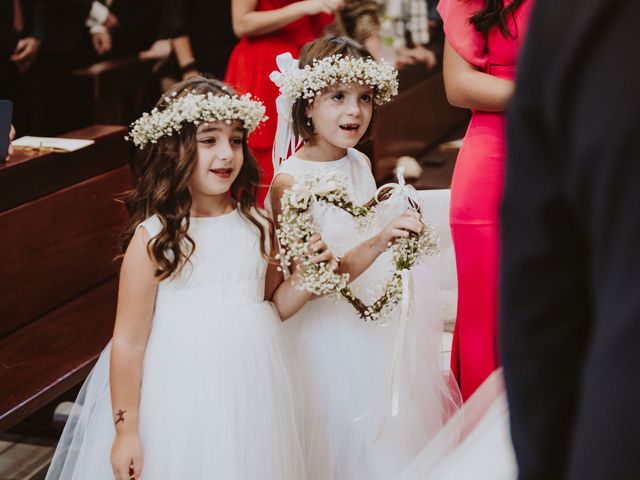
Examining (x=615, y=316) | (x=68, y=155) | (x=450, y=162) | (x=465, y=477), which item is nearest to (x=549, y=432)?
(x=615, y=316)

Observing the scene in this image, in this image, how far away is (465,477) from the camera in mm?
1514

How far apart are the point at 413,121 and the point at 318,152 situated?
4045mm

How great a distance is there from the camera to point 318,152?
2693 mm

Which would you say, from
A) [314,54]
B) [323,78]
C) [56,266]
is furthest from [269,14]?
[56,266]

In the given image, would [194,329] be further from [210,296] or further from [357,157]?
[357,157]

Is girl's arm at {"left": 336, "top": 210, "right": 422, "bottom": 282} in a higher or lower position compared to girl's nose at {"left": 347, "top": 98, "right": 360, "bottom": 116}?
lower

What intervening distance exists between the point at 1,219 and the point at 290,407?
1.30 metres

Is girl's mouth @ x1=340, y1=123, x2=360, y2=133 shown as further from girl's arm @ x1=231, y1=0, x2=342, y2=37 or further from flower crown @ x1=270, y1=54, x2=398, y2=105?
girl's arm @ x1=231, y1=0, x2=342, y2=37

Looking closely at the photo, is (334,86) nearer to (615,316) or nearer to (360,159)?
(360,159)

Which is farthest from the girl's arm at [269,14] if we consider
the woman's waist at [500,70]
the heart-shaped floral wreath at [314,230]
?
the heart-shaped floral wreath at [314,230]

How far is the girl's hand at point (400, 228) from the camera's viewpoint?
234 centimetres

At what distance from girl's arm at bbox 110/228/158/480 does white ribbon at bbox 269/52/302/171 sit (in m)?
0.63

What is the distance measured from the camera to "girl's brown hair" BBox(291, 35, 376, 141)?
8.83 ft

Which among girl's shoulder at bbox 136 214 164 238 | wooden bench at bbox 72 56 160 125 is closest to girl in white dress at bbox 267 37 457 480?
girl's shoulder at bbox 136 214 164 238
